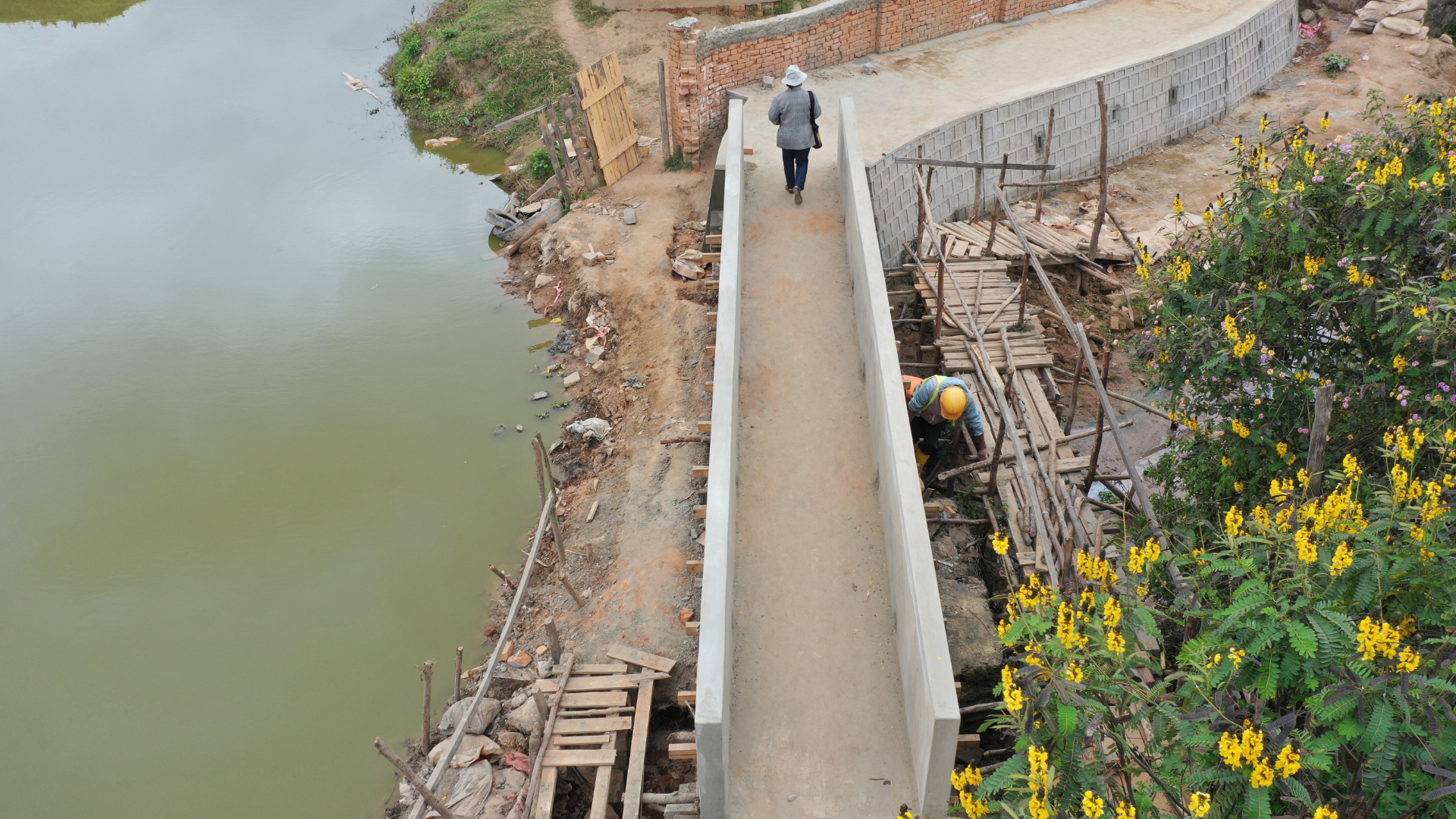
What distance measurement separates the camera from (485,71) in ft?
58.0

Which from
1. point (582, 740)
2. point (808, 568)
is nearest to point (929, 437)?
point (808, 568)

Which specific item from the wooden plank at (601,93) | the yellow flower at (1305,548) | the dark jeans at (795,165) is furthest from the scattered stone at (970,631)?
the wooden plank at (601,93)

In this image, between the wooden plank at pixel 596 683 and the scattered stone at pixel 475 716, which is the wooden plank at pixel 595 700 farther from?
the scattered stone at pixel 475 716

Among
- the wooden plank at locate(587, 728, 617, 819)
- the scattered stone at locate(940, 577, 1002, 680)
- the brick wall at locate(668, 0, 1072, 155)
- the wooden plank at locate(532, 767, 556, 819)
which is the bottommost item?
the wooden plank at locate(532, 767, 556, 819)

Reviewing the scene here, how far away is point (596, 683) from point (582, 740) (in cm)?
55

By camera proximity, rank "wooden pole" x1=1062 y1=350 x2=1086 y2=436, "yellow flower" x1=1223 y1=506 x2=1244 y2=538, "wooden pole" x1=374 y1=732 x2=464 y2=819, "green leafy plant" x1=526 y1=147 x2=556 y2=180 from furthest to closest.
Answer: "green leafy plant" x1=526 y1=147 x2=556 y2=180 → "wooden pole" x1=1062 y1=350 x2=1086 y2=436 → "wooden pole" x1=374 y1=732 x2=464 y2=819 → "yellow flower" x1=1223 y1=506 x2=1244 y2=538

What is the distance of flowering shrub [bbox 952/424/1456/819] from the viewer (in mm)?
3508

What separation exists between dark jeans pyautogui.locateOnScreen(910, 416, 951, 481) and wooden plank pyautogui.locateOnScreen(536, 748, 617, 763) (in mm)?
3510

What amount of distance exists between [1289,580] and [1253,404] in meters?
2.30

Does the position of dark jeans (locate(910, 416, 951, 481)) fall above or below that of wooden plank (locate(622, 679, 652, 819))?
above

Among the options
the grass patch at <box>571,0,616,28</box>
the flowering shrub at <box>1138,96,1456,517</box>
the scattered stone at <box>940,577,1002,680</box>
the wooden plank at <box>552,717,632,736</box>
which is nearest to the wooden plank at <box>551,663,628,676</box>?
the wooden plank at <box>552,717,632,736</box>

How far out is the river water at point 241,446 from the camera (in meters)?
7.98

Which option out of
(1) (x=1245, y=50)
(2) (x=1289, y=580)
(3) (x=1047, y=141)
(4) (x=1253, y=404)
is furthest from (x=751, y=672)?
(1) (x=1245, y=50)

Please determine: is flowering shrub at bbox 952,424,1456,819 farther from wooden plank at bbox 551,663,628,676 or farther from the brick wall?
the brick wall
